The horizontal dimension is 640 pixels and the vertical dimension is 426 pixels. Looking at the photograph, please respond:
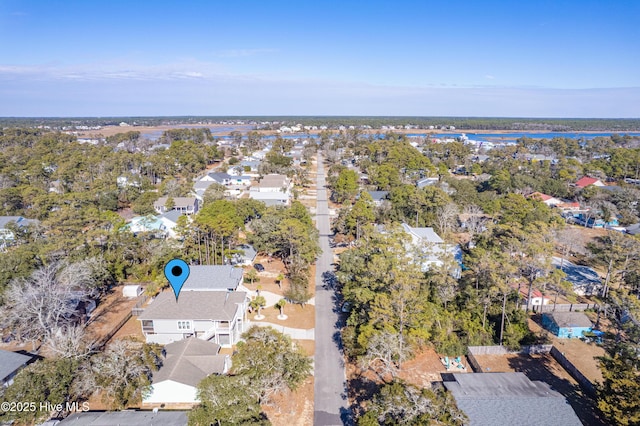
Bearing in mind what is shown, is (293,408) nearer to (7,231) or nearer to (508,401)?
(508,401)

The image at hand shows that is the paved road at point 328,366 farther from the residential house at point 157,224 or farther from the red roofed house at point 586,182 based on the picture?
the red roofed house at point 586,182

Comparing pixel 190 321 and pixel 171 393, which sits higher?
pixel 190 321

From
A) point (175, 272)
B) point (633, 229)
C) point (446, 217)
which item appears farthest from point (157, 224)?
point (633, 229)

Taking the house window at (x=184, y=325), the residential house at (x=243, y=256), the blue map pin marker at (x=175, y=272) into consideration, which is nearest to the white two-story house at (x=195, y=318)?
the house window at (x=184, y=325)

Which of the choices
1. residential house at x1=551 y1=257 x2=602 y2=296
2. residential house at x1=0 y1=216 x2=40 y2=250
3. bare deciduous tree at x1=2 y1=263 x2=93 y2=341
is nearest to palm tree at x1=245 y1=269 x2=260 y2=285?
bare deciduous tree at x1=2 y1=263 x2=93 y2=341

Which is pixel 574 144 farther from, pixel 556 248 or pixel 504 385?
pixel 504 385

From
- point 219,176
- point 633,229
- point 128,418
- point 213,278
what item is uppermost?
point 219,176

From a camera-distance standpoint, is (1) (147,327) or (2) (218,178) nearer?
(1) (147,327)
